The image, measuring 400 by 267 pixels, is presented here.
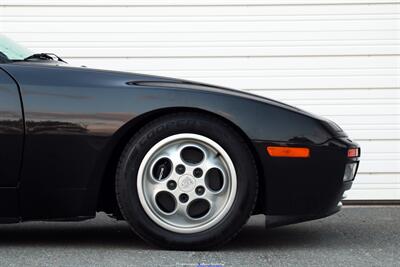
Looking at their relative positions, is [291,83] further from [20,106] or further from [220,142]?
[20,106]

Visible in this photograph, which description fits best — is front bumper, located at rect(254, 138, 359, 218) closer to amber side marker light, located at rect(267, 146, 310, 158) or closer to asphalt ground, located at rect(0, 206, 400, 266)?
amber side marker light, located at rect(267, 146, 310, 158)

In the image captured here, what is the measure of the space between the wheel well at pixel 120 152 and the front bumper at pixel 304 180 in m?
0.05

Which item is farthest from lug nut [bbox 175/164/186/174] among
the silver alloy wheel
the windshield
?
the windshield

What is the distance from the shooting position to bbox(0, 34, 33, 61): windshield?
174 inches

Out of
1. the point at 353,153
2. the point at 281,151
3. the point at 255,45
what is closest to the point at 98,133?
the point at 281,151

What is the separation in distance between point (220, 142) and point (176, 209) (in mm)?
425

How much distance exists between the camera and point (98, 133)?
4.07 meters

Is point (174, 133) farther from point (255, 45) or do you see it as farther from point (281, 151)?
point (255, 45)

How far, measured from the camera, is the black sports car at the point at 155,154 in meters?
4.07

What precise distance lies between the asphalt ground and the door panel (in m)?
0.45

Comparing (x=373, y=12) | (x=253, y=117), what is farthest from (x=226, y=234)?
(x=373, y=12)

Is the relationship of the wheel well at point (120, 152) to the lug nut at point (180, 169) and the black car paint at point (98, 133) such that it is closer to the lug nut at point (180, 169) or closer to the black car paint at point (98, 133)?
the black car paint at point (98, 133)

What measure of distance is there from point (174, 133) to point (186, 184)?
0.91ft

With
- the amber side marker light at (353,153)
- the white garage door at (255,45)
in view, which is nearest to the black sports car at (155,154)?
the amber side marker light at (353,153)
